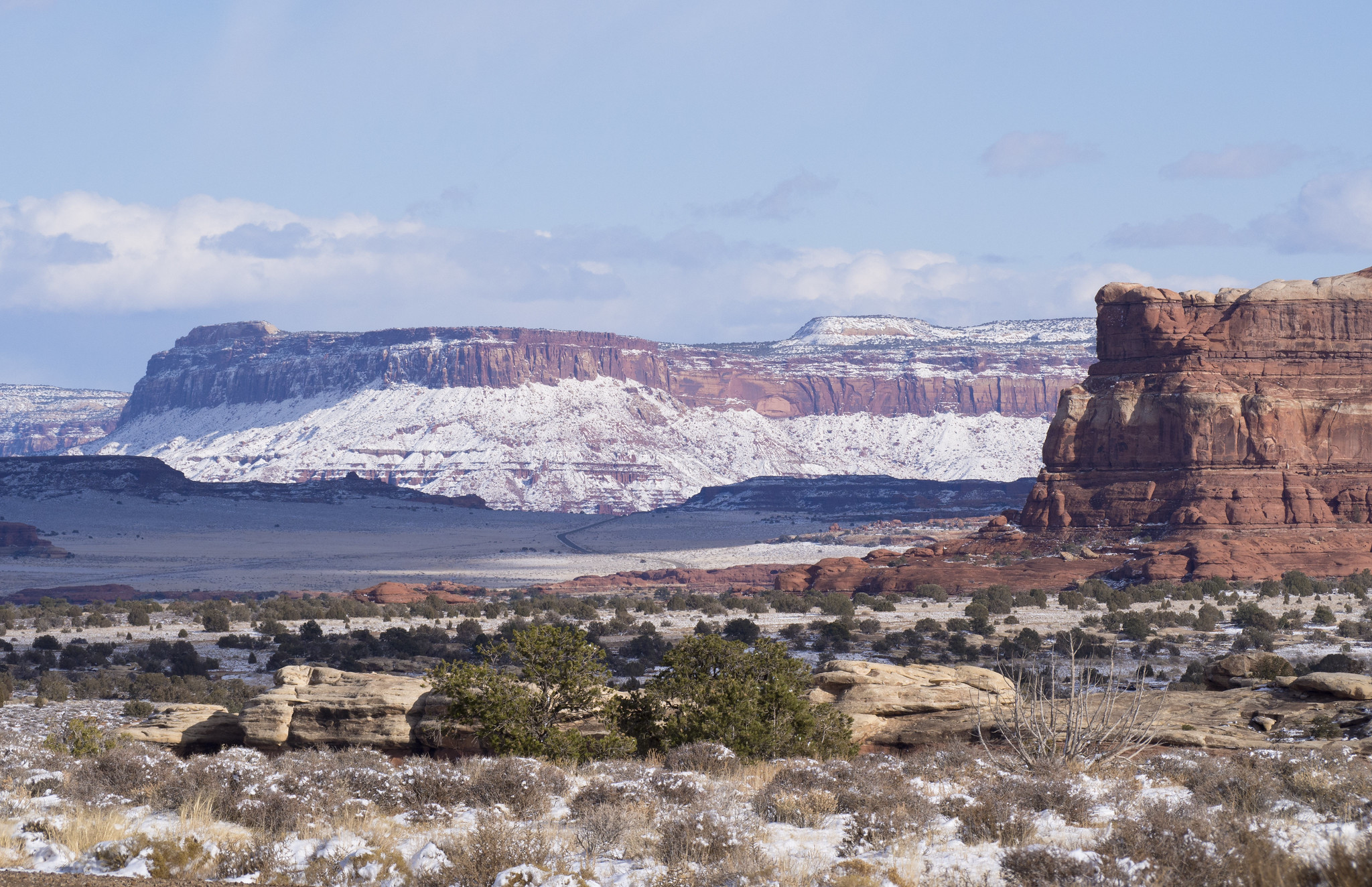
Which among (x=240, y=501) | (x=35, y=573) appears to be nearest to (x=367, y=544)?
(x=240, y=501)

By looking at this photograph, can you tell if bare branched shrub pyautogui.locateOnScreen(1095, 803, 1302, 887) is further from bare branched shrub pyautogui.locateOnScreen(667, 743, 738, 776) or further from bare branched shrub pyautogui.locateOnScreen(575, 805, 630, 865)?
bare branched shrub pyautogui.locateOnScreen(667, 743, 738, 776)

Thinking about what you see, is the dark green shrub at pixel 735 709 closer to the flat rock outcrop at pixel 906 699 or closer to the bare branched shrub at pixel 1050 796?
the flat rock outcrop at pixel 906 699

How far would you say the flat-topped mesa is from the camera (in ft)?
234

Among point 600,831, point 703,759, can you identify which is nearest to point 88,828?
point 600,831

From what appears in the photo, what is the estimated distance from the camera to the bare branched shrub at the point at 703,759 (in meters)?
15.3

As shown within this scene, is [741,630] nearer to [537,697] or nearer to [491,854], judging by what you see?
[537,697]

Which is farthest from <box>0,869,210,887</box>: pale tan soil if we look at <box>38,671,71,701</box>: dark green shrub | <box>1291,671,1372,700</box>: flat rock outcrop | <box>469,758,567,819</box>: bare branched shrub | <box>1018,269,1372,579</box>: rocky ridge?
<box>1018,269,1372,579</box>: rocky ridge

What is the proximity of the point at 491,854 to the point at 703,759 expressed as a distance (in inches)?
234

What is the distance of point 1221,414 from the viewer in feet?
236

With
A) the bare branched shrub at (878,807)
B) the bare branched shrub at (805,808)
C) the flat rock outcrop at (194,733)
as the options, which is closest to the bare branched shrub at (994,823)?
the bare branched shrub at (878,807)

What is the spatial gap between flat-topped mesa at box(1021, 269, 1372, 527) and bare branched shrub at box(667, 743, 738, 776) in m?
60.6

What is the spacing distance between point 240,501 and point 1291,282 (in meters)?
102

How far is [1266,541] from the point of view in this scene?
68000 mm

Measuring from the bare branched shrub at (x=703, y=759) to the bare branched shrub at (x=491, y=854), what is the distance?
4.80 metres
